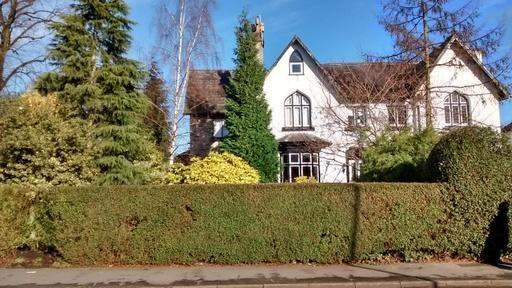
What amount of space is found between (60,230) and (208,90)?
Answer: 762 inches

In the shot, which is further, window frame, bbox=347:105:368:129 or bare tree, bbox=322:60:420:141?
window frame, bbox=347:105:368:129

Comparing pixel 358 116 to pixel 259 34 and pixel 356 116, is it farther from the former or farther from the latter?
pixel 259 34

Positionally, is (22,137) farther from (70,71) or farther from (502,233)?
(502,233)

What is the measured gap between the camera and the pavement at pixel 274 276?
9000 mm

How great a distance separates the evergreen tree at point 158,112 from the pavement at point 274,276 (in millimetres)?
17636

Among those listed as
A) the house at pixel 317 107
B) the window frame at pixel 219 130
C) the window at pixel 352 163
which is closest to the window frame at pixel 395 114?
the window at pixel 352 163

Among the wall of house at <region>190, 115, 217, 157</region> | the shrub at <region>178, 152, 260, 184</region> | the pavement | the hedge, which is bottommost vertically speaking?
the pavement

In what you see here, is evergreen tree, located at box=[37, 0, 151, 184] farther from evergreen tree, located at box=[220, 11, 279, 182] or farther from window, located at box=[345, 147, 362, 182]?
window, located at box=[345, 147, 362, 182]

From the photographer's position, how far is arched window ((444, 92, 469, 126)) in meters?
27.7

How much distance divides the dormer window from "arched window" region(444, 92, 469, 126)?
8.76 meters

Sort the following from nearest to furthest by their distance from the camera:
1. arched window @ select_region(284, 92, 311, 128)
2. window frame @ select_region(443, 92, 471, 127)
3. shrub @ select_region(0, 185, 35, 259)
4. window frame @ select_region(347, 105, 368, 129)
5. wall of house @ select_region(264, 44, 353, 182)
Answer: shrub @ select_region(0, 185, 35, 259) → window frame @ select_region(347, 105, 368, 129) → wall of house @ select_region(264, 44, 353, 182) → window frame @ select_region(443, 92, 471, 127) → arched window @ select_region(284, 92, 311, 128)

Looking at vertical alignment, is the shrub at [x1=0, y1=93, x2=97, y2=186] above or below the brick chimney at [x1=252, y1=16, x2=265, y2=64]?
below

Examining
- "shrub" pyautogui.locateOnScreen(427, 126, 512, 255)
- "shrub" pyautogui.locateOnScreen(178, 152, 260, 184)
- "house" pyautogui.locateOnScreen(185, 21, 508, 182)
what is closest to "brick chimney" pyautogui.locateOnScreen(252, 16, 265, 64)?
"house" pyautogui.locateOnScreen(185, 21, 508, 182)

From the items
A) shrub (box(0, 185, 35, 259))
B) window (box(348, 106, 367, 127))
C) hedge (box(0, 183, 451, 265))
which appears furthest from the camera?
window (box(348, 106, 367, 127))
